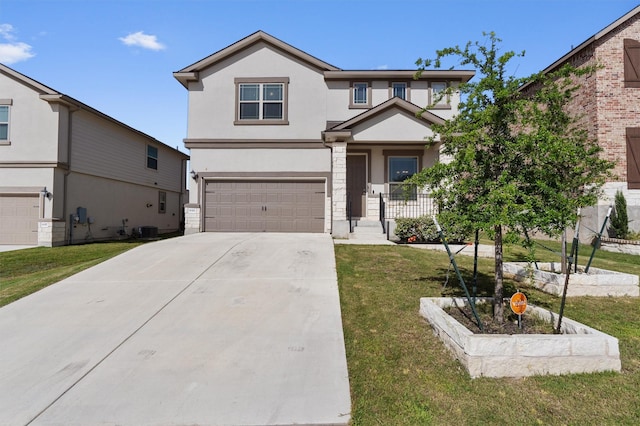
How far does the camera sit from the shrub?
1184 cm

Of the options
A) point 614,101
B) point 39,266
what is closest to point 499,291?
point 39,266

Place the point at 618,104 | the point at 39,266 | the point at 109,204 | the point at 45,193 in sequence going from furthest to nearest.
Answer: the point at 109,204 < the point at 45,193 < the point at 618,104 < the point at 39,266

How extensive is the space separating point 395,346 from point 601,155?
45.4ft

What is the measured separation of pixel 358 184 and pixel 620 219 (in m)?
9.62

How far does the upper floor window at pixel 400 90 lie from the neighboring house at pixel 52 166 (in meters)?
13.8

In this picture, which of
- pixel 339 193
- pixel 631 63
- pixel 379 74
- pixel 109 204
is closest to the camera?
pixel 339 193

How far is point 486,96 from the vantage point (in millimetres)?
4480

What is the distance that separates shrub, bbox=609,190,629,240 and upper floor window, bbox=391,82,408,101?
Result: 894cm

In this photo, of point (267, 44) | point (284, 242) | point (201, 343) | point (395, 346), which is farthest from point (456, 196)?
point (267, 44)

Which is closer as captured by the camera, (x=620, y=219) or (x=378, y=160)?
(x=620, y=219)

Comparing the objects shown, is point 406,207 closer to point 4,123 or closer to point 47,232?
point 47,232

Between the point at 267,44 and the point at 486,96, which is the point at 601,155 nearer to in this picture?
the point at 486,96

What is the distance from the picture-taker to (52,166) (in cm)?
1380

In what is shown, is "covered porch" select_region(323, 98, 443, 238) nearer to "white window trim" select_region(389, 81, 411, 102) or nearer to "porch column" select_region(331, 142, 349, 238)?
"porch column" select_region(331, 142, 349, 238)
